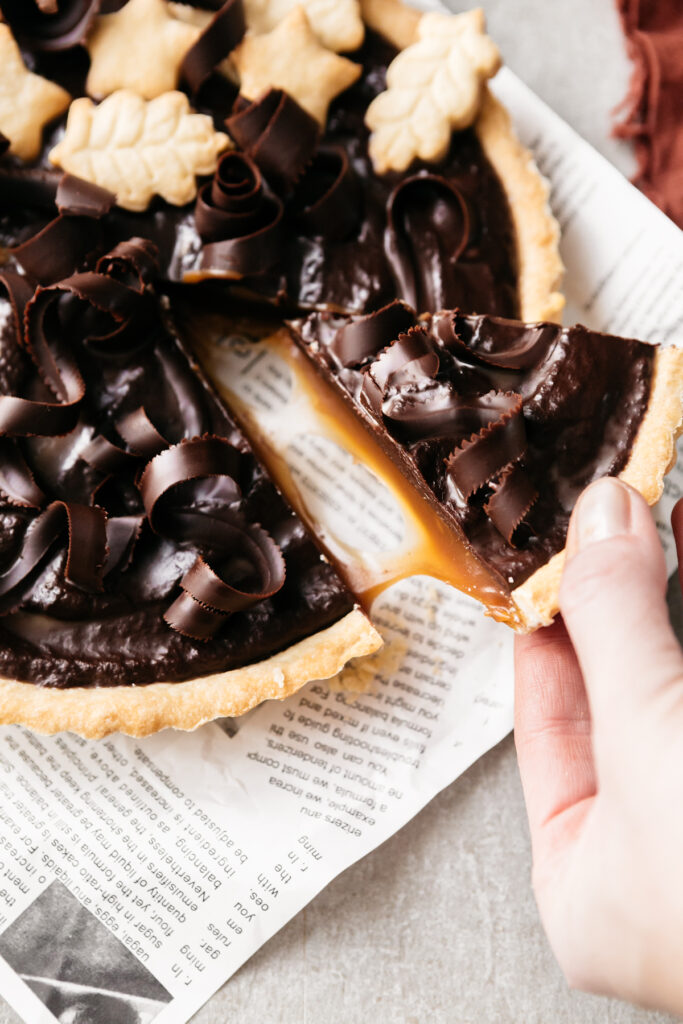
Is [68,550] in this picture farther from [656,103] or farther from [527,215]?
[656,103]

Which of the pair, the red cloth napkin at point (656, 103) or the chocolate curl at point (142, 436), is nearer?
the chocolate curl at point (142, 436)

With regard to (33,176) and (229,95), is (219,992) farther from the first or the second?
(229,95)

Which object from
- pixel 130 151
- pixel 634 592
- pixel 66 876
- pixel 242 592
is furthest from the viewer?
pixel 130 151

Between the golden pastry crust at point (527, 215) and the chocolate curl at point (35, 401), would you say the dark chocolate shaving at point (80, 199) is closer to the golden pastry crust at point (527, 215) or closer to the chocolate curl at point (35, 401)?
the chocolate curl at point (35, 401)

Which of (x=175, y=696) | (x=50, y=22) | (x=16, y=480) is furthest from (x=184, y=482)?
(x=50, y=22)

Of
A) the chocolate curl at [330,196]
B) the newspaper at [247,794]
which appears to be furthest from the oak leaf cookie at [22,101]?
the newspaper at [247,794]

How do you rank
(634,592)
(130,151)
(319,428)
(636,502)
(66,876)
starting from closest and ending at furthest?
(634,592), (636,502), (66,876), (130,151), (319,428)

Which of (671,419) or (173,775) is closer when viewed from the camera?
(671,419)

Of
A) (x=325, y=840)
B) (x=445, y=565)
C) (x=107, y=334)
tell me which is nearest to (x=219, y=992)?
(x=325, y=840)
